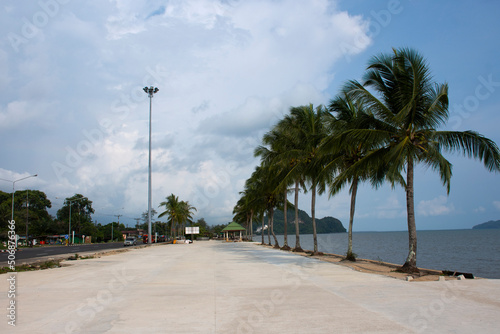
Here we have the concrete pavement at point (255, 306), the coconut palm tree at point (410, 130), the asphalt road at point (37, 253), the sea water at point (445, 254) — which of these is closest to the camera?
the concrete pavement at point (255, 306)

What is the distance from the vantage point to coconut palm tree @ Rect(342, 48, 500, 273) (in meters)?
13.4

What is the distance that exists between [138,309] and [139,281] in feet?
15.2

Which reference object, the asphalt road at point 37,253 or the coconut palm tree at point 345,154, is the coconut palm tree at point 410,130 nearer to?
the coconut palm tree at point 345,154

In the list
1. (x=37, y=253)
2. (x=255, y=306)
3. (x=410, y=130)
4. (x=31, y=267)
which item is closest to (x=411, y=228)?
(x=410, y=130)

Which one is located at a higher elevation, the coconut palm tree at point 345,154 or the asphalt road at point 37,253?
the coconut palm tree at point 345,154

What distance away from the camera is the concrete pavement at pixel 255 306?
6078 millimetres

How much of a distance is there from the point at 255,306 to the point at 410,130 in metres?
9.49

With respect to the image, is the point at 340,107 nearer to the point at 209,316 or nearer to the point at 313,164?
the point at 313,164

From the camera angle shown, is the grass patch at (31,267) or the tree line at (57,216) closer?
the grass patch at (31,267)

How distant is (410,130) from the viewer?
14.1m

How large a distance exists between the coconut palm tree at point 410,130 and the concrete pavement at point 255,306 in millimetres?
4224

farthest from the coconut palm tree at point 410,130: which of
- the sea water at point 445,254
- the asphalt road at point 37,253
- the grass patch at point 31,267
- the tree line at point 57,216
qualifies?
the tree line at point 57,216

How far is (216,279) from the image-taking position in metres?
12.2

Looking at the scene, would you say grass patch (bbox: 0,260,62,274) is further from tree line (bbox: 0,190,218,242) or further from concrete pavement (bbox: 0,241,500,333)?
tree line (bbox: 0,190,218,242)
